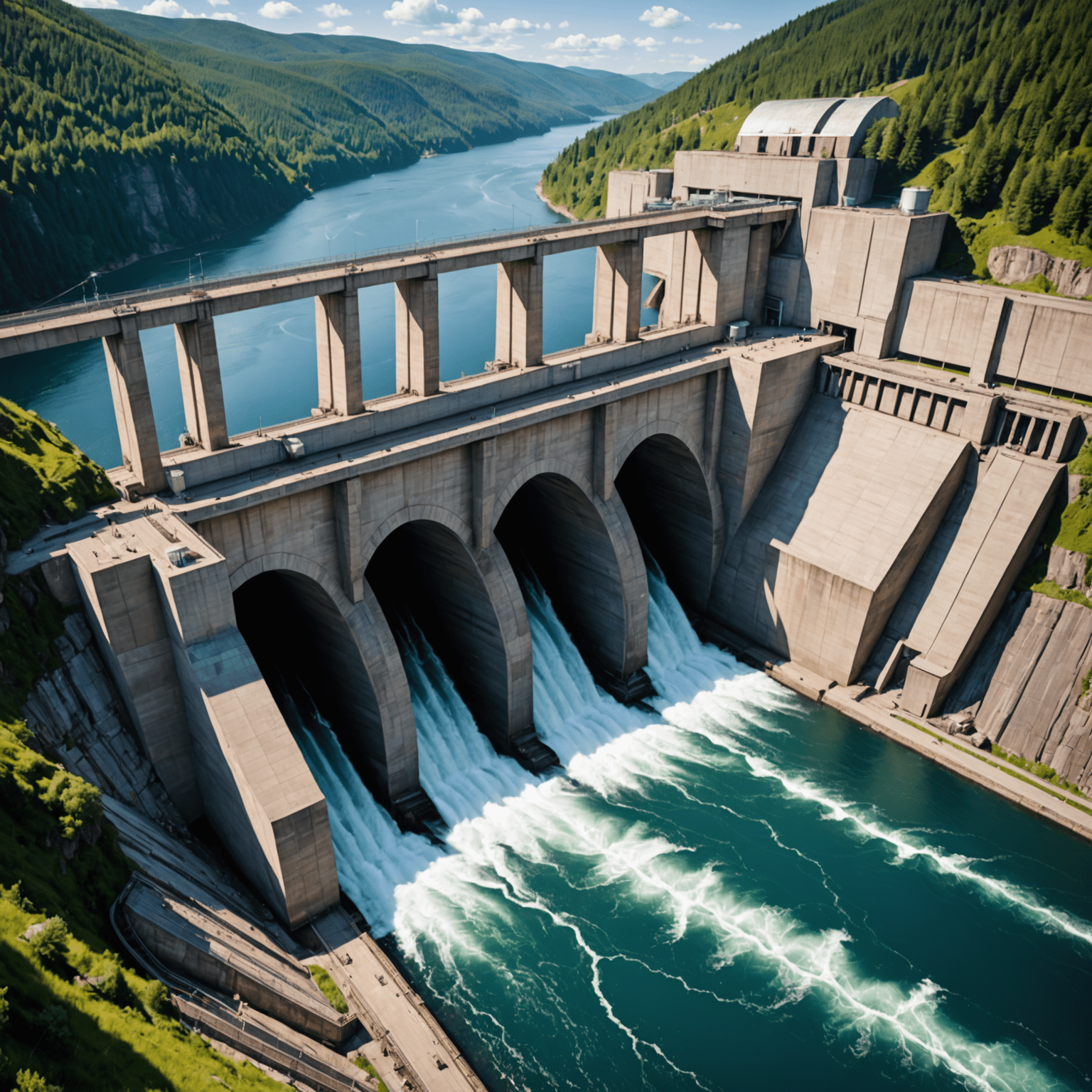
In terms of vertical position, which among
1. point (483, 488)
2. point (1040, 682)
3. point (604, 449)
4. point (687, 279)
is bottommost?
point (1040, 682)

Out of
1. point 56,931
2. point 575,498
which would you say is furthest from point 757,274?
point 56,931

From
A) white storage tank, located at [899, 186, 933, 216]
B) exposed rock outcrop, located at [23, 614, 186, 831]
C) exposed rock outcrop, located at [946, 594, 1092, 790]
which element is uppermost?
white storage tank, located at [899, 186, 933, 216]

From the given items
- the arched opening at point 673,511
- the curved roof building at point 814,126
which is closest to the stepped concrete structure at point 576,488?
the arched opening at point 673,511

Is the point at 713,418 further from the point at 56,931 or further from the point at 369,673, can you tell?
the point at 56,931

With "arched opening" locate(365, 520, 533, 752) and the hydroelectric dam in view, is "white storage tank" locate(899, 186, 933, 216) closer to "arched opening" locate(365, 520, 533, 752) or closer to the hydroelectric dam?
the hydroelectric dam

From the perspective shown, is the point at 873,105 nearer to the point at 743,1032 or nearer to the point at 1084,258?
the point at 1084,258

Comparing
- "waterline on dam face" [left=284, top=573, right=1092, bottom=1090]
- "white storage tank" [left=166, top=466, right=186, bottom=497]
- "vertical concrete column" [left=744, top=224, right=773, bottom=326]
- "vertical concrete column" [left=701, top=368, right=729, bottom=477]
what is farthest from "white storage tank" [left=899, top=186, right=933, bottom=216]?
"white storage tank" [left=166, top=466, right=186, bottom=497]
